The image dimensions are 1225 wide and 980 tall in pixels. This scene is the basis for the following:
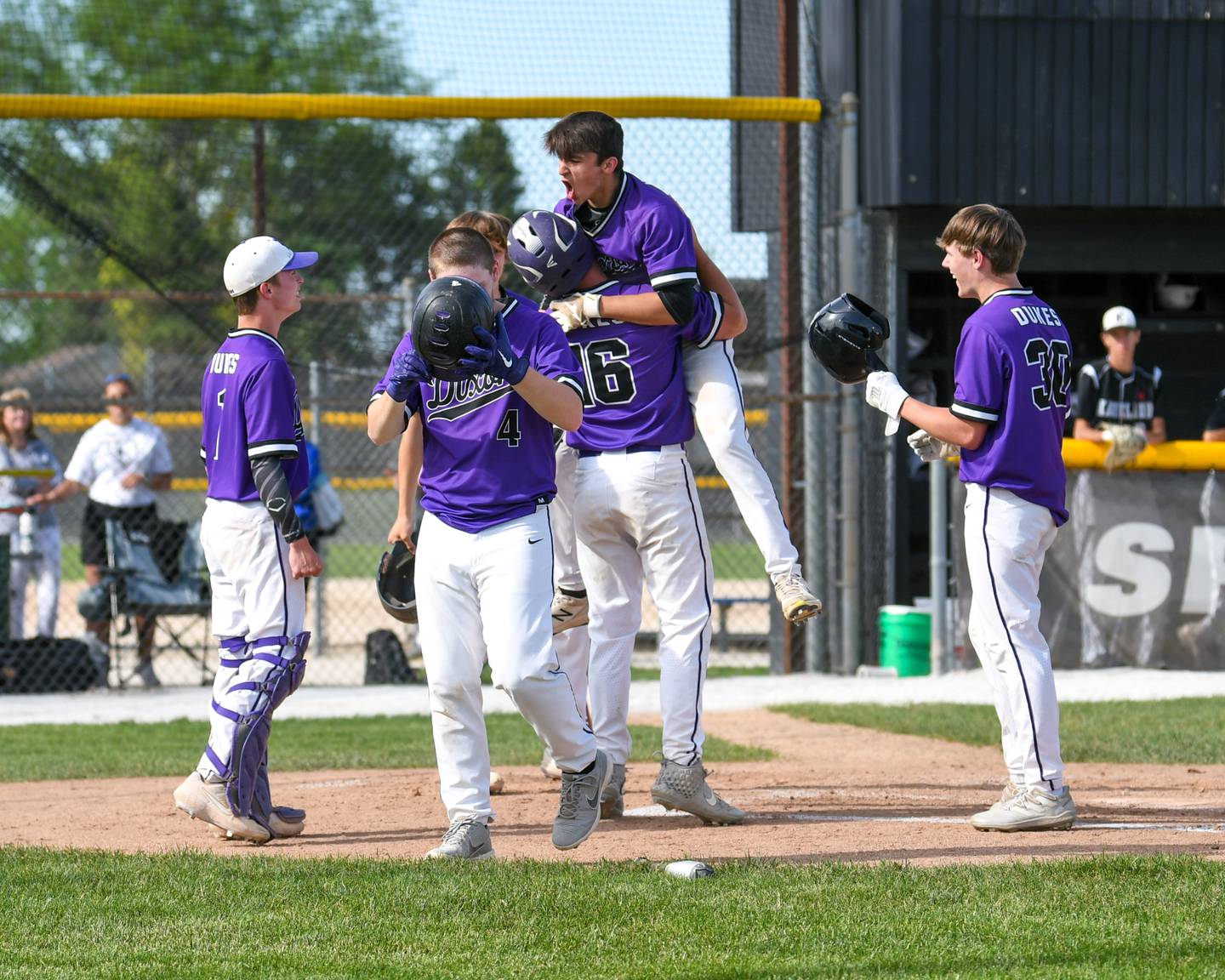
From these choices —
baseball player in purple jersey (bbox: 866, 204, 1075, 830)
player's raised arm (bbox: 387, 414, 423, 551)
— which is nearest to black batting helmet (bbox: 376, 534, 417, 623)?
player's raised arm (bbox: 387, 414, 423, 551)

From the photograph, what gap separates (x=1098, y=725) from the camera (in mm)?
8750

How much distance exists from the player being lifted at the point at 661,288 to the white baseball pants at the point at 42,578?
7149 millimetres

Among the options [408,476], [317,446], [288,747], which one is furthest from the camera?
[317,446]

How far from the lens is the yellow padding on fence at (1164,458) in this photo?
35.7 feet

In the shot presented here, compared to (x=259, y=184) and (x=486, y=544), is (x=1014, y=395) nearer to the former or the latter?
(x=486, y=544)

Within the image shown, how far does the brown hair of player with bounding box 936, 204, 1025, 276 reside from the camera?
5633 mm

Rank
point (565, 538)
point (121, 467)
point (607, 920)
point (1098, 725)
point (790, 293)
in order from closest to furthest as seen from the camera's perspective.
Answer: point (607, 920), point (565, 538), point (1098, 725), point (790, 293), point (121, 467)

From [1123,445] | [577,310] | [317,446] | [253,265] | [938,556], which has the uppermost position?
[253,265]

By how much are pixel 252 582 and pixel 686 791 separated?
1.66 m

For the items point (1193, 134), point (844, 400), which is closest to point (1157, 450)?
point (844, 400)

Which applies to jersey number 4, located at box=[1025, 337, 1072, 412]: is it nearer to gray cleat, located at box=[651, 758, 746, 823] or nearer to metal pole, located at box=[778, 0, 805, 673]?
gray cleat, located at box=[651, 758, 746, 823]

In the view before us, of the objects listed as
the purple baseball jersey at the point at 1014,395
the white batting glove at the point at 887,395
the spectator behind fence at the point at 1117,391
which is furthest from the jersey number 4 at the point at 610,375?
the spectator behind fence at the point at 1117,391

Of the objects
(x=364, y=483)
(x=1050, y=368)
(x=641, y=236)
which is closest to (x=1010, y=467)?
(x=1050, y=368)

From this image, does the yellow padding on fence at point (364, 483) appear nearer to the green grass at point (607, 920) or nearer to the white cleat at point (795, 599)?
the white cleat at point (795, 599)
